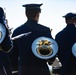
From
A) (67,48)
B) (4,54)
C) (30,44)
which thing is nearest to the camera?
(30,44)

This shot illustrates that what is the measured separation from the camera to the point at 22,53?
19.2 ft

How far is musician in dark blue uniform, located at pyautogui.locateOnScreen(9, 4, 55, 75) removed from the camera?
578cm

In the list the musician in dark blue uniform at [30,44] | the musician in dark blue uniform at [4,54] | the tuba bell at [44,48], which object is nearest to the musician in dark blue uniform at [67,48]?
the musician in dark blue uniform at [30,44]

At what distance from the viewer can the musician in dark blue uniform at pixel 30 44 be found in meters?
5.78

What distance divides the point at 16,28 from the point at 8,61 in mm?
614

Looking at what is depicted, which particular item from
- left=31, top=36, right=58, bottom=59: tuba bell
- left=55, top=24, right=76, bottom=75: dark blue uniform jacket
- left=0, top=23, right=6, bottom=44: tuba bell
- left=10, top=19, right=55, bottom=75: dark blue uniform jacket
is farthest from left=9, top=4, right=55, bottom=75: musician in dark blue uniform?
left=0, top=23, right=6, bottom=44: tuba bell

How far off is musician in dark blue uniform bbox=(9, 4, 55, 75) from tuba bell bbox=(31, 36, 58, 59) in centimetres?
13

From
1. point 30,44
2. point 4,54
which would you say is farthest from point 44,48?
point 4,54

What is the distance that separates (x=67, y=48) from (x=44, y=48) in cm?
98

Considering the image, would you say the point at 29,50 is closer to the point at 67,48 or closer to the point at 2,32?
the point at 67,48

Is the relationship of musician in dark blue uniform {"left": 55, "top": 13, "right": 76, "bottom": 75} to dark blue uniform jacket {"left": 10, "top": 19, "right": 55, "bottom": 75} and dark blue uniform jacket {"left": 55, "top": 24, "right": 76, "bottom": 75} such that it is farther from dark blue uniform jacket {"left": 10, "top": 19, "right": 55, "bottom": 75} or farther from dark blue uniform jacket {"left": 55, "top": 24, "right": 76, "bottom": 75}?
dark blue uniform jacket {"left": 10, "top": 19, "right": 55, "bottom": 75}

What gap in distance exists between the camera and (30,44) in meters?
5.78

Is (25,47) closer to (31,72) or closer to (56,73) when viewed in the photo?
(31,72)

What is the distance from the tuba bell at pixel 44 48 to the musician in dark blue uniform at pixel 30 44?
0.13 m
